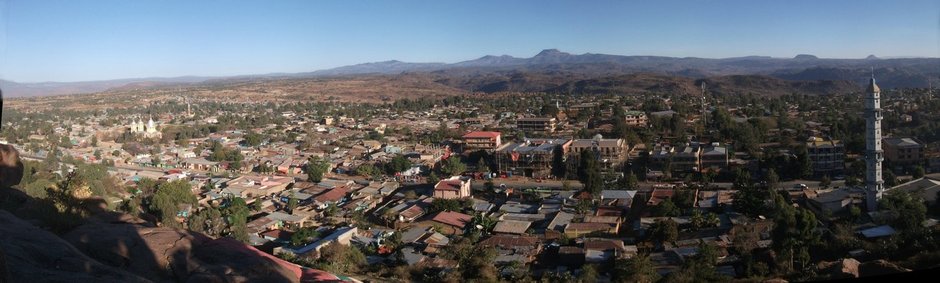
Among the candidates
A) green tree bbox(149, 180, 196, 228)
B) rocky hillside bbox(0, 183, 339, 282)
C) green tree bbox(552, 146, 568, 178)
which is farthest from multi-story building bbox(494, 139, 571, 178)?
rocky hillside bbox(0, 183, 339, 282)

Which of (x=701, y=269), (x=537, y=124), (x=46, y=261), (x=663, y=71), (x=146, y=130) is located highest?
(x=663, y=71)

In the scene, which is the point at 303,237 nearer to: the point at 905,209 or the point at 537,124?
the point at 905,209

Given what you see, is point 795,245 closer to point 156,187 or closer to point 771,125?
point 156,187

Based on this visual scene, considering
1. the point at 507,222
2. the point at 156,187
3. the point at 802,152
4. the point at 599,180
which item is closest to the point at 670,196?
the point at 599,180

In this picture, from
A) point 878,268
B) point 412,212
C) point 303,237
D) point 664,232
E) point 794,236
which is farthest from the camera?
point 412,212

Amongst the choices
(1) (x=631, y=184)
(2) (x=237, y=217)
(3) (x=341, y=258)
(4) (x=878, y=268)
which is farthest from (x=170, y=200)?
(4) (x=878, y=268)

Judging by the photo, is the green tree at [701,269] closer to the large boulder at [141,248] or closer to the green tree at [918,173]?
the large boulder at [141,248]

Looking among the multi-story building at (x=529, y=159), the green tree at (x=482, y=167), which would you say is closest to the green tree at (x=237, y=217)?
the green tree at (x=482, y=167)
